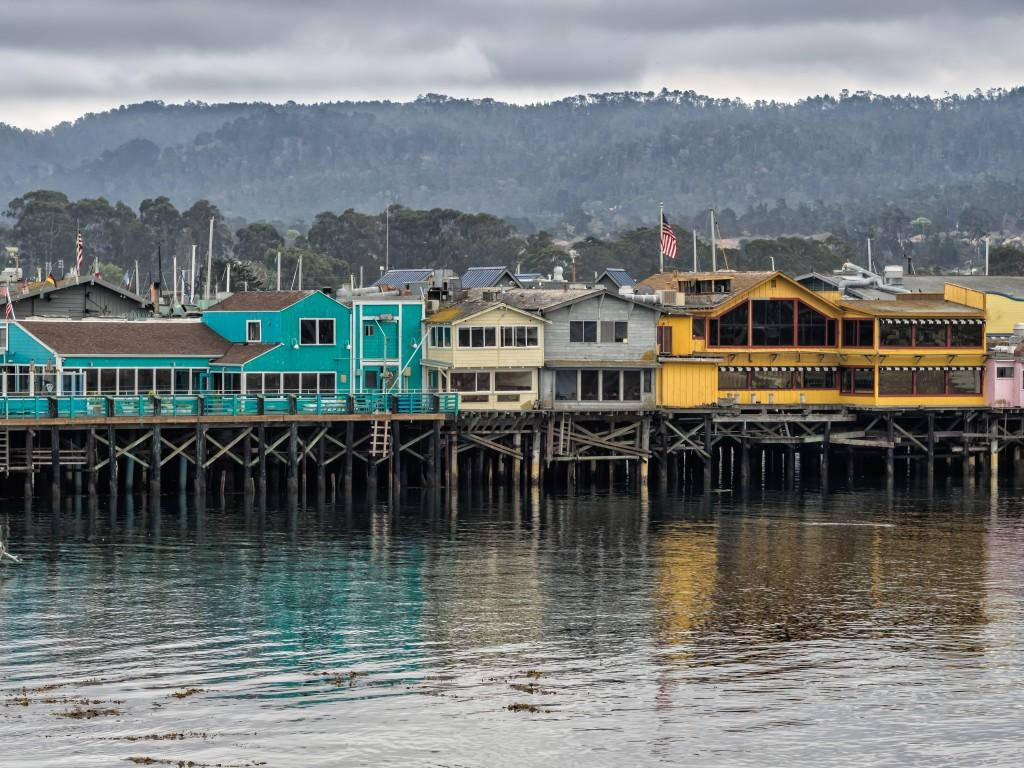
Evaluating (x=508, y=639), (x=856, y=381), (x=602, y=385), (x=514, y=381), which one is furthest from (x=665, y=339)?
(x=508, y=639)

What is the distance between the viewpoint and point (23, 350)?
83.6m

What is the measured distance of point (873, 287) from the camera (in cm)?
11100

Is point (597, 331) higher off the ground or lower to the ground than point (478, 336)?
higher

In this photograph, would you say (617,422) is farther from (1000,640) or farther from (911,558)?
(1000,640)

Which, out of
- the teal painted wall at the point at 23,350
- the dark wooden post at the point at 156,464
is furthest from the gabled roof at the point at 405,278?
the teal painted wall at the point at 23,350

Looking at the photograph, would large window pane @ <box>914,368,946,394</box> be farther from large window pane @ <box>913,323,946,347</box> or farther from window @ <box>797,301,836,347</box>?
window @ <box>797,301,836,347</box>

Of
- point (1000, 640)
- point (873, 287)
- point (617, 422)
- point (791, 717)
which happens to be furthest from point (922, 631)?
point (873, 287)

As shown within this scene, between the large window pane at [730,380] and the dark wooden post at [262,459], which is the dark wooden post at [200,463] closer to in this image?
the dark wooden post at [262,459]

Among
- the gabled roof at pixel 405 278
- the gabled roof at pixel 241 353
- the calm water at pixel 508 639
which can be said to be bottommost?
the calm water at pixel 508 639

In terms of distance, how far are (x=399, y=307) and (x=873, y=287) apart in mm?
33911

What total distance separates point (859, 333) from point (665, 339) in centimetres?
1041

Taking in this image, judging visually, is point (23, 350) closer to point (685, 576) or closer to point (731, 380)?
point (685, 576)

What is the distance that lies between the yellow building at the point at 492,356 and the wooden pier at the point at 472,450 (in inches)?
38.8

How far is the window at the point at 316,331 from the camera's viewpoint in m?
88.6
